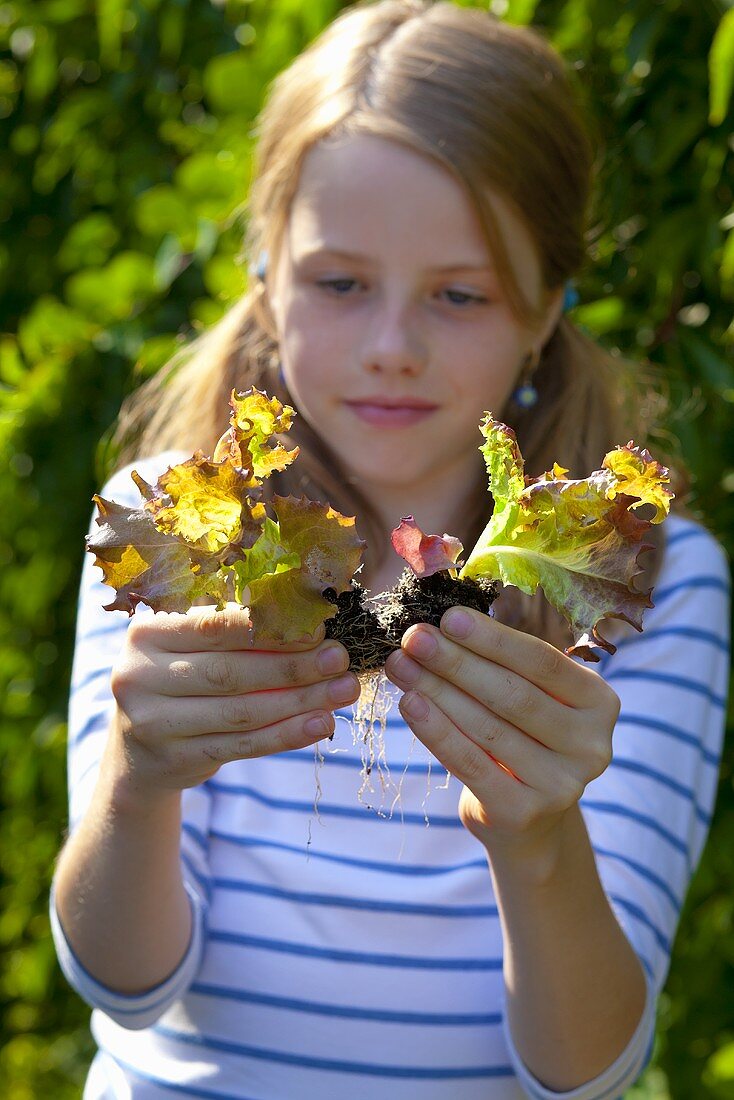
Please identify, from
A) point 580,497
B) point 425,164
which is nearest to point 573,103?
point 425,164

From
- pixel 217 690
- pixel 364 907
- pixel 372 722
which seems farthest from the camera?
pixel 364 907

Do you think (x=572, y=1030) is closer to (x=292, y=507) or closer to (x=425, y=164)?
(x=292, y=507)

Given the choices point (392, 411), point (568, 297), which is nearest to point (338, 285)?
point (392, 411)

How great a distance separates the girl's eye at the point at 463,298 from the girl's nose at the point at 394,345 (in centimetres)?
7

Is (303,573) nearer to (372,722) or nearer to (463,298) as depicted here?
(372,722)

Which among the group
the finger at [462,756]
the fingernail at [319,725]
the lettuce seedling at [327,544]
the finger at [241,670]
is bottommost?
the finger at [462,756]

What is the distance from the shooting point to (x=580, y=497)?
3.09 feet

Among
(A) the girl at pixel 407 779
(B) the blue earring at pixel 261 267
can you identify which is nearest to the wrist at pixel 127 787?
(A) the girl at pixel 407 779

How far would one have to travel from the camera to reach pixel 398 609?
100 centimetres

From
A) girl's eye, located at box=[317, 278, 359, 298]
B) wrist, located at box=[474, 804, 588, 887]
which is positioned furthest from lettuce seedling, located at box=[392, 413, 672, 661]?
girl's eye, located at box=[317, 278, 359, 298]

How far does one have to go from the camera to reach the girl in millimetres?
1268

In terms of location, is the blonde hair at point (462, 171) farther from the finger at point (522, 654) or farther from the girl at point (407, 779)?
the finger at point (522, 654)

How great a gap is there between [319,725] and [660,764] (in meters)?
0.65

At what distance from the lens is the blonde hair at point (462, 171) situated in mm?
1459
